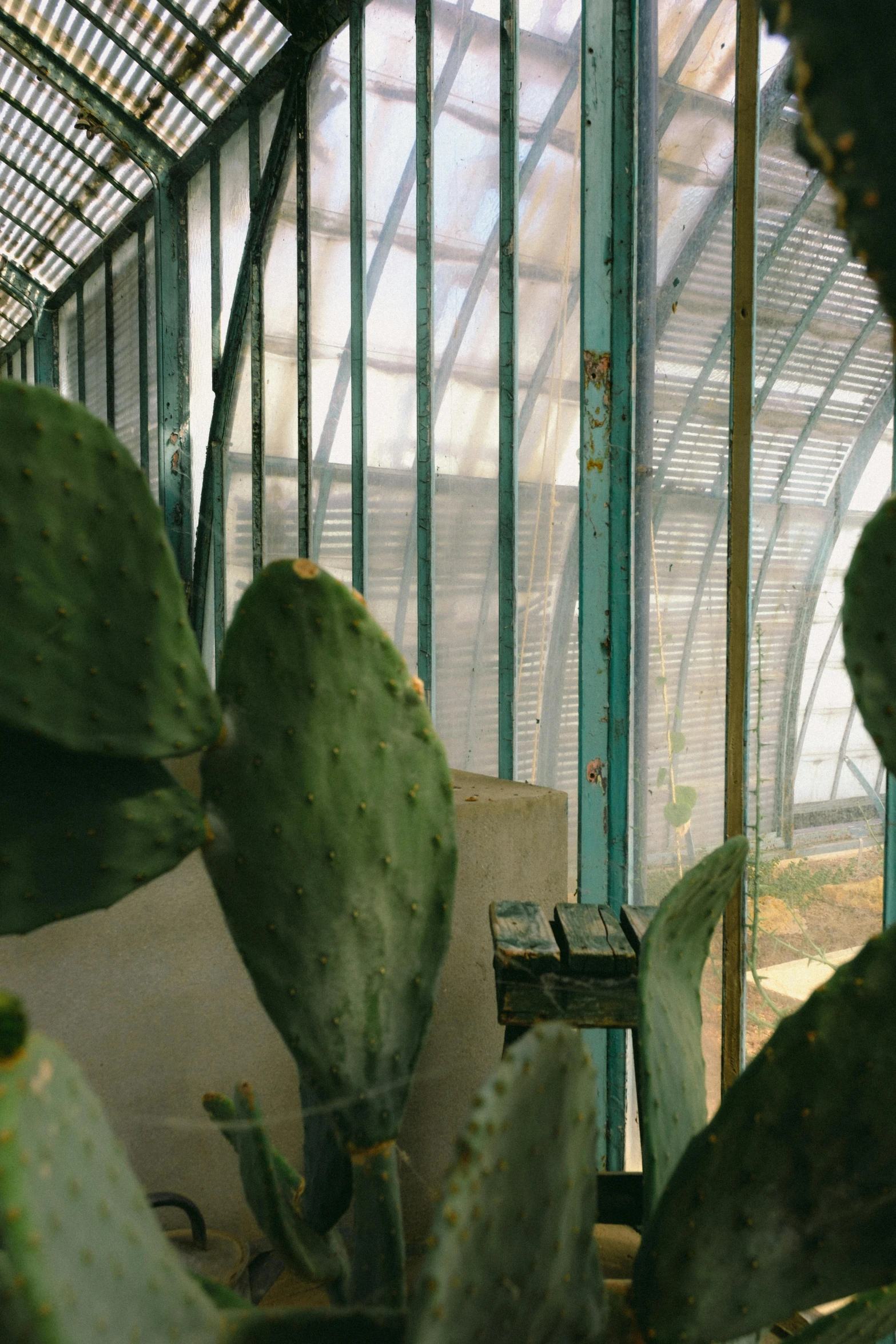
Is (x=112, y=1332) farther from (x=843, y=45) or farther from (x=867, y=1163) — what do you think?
(x=843, y=45)

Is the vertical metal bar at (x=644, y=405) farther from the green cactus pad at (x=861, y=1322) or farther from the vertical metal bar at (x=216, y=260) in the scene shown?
the vertical metal bar at (x=216, y=260)

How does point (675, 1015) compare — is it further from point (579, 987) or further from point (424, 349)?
point (424, 349)

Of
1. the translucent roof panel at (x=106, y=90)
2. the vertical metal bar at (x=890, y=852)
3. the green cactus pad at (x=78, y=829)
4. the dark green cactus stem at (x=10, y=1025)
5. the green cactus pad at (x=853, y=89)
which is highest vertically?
the translucent roof panel at (x=106, y=90)

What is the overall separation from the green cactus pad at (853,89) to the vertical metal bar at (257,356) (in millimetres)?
2620

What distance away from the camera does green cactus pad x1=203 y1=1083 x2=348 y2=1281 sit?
57 centimetres

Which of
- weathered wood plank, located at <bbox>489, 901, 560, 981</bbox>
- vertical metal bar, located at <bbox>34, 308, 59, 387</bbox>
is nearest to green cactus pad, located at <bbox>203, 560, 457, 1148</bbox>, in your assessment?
weathered wood plank, located at <bbox>489, 901, 560, 981</bbox>

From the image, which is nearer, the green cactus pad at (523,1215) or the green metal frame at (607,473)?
the green cactus pad at (523,1215)

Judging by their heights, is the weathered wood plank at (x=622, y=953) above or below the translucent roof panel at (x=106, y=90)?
below

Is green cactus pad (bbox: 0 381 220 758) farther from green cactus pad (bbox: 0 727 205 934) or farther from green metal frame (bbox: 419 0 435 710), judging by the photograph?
green metal frame (bbox: 419 0 435 710)

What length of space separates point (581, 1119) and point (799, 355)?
114cm

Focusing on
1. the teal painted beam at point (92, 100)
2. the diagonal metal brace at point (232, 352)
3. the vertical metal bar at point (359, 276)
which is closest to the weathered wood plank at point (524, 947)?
the vertical metal bar at point (359, 276)

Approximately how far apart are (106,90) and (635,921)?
3.56 m

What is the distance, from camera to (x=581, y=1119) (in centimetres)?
44

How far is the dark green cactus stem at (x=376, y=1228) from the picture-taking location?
0.65 m
